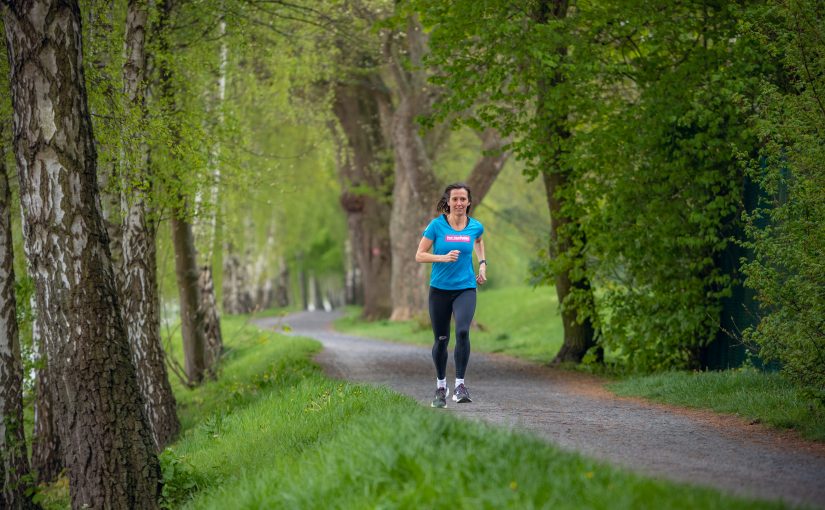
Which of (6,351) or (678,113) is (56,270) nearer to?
(6,351)

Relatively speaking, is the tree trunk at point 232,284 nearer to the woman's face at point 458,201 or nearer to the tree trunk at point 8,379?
the tree trunk at point 8,379

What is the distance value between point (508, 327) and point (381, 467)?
25.7 meters

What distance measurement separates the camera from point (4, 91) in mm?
11281

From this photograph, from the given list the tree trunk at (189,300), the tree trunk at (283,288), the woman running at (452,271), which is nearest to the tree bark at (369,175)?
the tree trunk at (189,300)

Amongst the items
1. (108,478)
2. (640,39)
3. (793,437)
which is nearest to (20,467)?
(108,478)

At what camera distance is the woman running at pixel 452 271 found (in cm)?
1002

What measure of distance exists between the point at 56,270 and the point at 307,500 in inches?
131

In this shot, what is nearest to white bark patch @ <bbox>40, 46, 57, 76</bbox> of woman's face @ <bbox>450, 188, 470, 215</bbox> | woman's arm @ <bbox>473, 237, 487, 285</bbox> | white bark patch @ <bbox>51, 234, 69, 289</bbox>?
white bark patch @ <bbox>51, 234, 69, 289</bbox>

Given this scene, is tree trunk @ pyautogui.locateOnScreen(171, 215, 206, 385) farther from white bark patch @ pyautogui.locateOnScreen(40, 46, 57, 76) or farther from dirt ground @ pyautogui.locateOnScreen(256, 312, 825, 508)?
white bark patch @ pyautogui.locateOnScreen(40, 46, 57, 76)

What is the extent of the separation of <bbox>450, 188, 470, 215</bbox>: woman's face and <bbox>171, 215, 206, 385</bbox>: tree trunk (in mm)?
9058

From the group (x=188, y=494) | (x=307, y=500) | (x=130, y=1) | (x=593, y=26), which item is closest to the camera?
(x=307, y=500)

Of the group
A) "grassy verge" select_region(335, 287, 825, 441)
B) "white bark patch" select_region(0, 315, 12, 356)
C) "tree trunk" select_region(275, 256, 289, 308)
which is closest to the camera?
"grassy verge" select_region(335, 287, 825, 441)

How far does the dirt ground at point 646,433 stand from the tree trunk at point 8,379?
4.52m

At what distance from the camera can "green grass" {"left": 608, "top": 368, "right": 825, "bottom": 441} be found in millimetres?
9203
